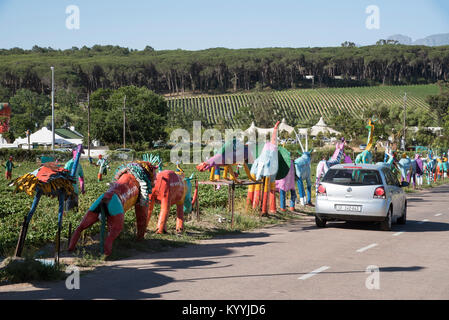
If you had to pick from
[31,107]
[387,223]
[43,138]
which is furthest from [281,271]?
[31,107]

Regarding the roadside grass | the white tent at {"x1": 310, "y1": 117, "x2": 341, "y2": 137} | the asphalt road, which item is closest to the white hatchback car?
the asphalt road

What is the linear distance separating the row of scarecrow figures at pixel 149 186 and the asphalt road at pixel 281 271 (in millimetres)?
904

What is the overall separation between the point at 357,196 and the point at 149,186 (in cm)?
565

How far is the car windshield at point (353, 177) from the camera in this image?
46.5 ft

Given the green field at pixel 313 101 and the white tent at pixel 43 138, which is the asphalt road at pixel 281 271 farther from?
the green field at pixel 313 101

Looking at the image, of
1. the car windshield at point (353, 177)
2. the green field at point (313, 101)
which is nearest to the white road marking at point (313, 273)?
the car windshield at point (353, 177)

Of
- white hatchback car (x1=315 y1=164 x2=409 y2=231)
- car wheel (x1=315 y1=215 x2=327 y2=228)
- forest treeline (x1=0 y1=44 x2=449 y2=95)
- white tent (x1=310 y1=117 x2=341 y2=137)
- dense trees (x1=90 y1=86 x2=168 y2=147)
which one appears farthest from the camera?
forest treeline (x1=0 y1=44 x2=449 y2=95)

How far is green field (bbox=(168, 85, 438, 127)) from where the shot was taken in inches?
4675

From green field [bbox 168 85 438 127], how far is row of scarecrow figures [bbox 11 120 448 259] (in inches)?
3621

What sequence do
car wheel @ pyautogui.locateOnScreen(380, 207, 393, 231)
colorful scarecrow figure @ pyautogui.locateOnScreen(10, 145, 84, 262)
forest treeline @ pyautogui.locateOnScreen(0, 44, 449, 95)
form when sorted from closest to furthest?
colorful scarecrow figure @ pyautogui.locateOnScreen(10, 145, 84, 262) < car wheel @ pyautogui.locateOnScreen(380, 207, 393, 231) < forest treeline @ pyautogui.locateOnScreen(0, 44, 449, 95)

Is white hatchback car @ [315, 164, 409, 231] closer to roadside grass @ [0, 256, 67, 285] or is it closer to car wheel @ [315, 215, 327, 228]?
car wheel @ [315, 215, 327, 228]

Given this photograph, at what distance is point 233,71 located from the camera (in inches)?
6142

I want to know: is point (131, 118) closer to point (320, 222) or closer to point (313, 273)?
point (320, 222)

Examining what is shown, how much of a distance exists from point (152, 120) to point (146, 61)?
87369 millimetres
